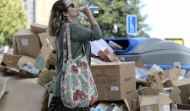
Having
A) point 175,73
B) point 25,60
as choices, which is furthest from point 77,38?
point 175,73

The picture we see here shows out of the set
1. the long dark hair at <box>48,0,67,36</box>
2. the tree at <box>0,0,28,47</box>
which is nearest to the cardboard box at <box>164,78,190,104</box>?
the long dark hair at <box>48,0,67,36</box>

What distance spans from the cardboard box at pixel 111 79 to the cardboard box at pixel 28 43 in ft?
4.64

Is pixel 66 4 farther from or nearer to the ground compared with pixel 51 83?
farther from the ground

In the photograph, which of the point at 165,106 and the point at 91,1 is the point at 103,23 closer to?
the point at 91,1

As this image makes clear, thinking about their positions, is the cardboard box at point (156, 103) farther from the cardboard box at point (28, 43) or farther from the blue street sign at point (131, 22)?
the blue street sign at point (131, 22)

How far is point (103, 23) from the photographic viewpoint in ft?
70.5

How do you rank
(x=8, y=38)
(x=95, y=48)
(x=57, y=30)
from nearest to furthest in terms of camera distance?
(x=57, y=30), (x=95, y=48), (x=8, y=38)

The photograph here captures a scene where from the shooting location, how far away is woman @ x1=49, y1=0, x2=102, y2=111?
2.15 metres

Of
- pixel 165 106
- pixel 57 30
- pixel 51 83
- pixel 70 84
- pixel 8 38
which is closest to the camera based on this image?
pixel 70 84

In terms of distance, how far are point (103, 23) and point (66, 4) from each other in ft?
63.4

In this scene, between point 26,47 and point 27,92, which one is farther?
point 26,47

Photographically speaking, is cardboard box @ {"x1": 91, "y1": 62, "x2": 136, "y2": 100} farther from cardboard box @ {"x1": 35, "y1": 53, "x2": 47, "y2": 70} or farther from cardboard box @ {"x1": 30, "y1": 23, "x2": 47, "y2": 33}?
cardboard box @ {"x1": 30, "y1": 23, "x2": 47, "y2": 33}

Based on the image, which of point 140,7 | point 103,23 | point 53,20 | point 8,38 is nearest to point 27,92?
point 53,20

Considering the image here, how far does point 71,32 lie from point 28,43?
249 centimetres
